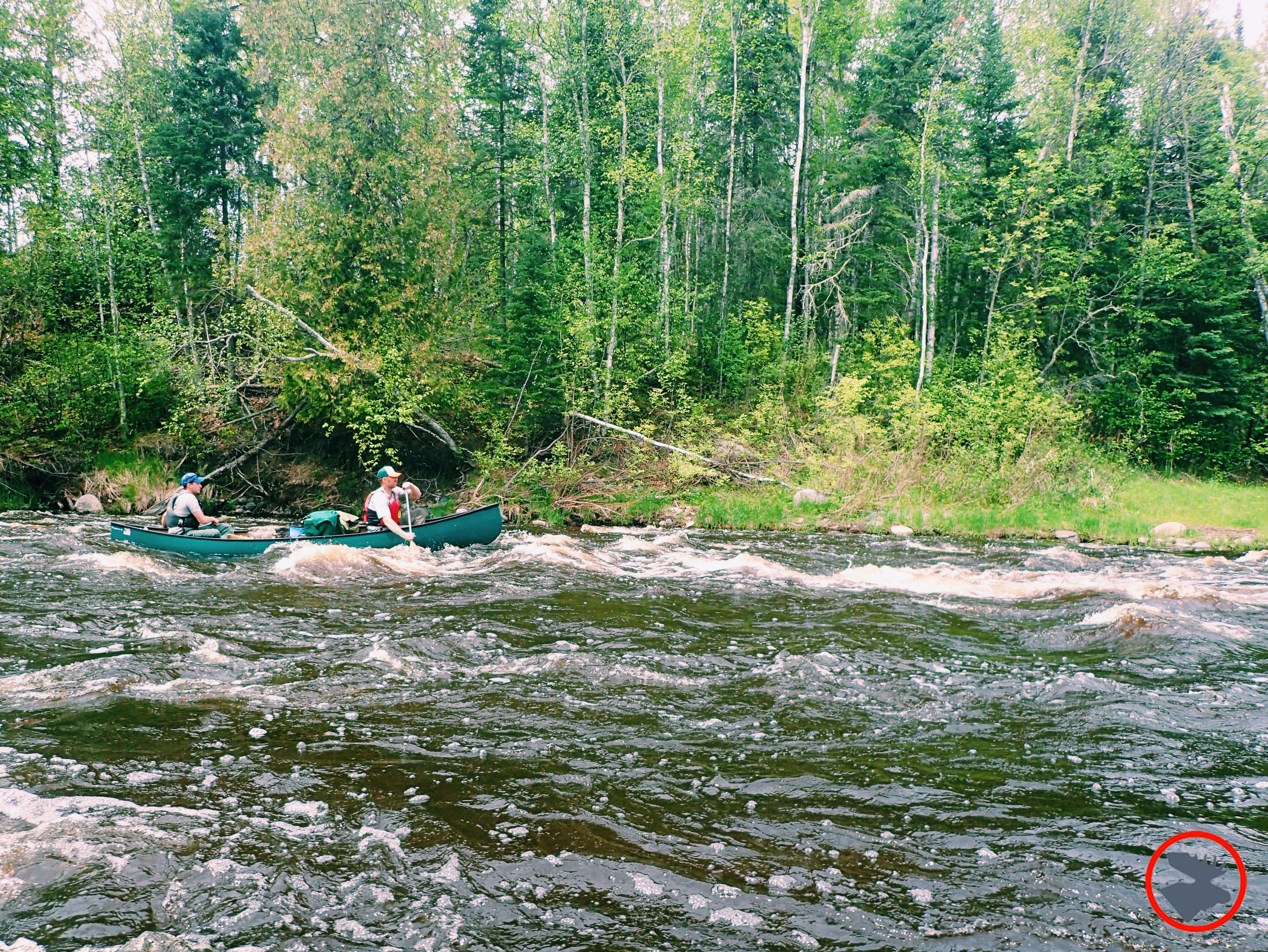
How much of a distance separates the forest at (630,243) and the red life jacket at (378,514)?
5.52 meters

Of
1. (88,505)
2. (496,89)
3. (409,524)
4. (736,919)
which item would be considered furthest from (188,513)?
(496,89)

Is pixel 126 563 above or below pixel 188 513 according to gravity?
below

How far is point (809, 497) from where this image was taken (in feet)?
59.9

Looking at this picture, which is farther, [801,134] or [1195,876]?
[801,134]

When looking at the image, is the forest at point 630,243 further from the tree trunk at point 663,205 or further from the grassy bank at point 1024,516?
the grassy bank at point 1024,516

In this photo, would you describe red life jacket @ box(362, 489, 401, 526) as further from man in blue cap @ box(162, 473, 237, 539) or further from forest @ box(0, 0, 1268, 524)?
forest @ box(0, 0, 1268, 524)

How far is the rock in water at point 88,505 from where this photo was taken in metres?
18.2

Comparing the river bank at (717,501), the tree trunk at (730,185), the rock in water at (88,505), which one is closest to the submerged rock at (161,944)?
the river bank at (717,501)

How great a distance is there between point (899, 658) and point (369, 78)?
19.5 metres

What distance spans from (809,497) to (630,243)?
343 inches

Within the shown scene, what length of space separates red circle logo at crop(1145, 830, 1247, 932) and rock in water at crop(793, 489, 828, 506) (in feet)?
46.5

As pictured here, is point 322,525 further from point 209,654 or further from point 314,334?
point 314,334

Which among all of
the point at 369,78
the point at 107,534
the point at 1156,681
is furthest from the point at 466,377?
the point at 1156,681

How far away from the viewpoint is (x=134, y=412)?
2025 centimetres
